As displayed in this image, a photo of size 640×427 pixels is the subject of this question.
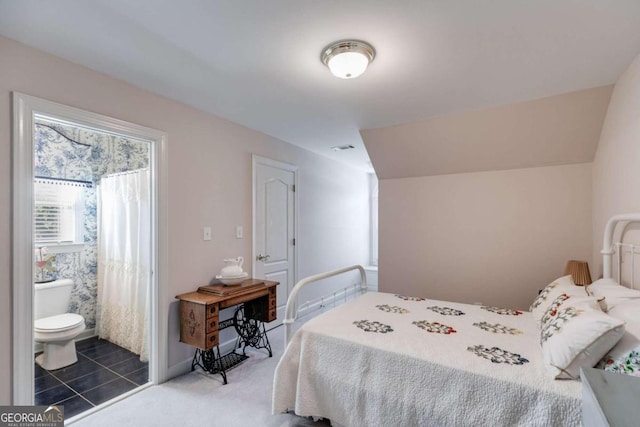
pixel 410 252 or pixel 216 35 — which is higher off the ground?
pixel 216 35

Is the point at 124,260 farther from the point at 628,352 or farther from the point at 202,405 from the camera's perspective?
the point at 628,352

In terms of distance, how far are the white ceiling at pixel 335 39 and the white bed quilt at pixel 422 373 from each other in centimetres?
165

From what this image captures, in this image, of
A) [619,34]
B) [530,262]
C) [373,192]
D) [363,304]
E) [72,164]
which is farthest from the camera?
[373,192]

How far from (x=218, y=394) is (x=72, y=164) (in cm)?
284

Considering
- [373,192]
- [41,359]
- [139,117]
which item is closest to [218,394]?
[41,359]

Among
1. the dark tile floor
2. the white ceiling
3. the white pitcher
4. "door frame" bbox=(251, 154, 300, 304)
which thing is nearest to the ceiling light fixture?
"door frame" bbox=(251, 154, 300, 304)

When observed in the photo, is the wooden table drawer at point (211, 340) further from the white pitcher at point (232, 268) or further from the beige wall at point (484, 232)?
the beige wall at point (484, 232)

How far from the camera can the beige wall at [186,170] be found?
163 cm

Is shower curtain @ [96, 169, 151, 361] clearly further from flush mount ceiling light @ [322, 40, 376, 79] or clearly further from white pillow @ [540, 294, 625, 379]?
white pillow @ [540, 294, 625, 379]

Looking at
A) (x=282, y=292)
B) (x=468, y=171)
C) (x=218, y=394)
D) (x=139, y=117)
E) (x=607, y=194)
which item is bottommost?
(x=218, y=394)

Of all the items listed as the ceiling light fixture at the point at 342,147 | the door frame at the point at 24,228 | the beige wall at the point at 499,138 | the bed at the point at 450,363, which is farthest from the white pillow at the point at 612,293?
the door frame at the point at 24,228

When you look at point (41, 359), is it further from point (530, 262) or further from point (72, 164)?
point (530, 262)

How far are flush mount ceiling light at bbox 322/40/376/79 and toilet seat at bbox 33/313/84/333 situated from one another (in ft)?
9.74

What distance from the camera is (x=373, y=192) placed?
5727 millimetres
